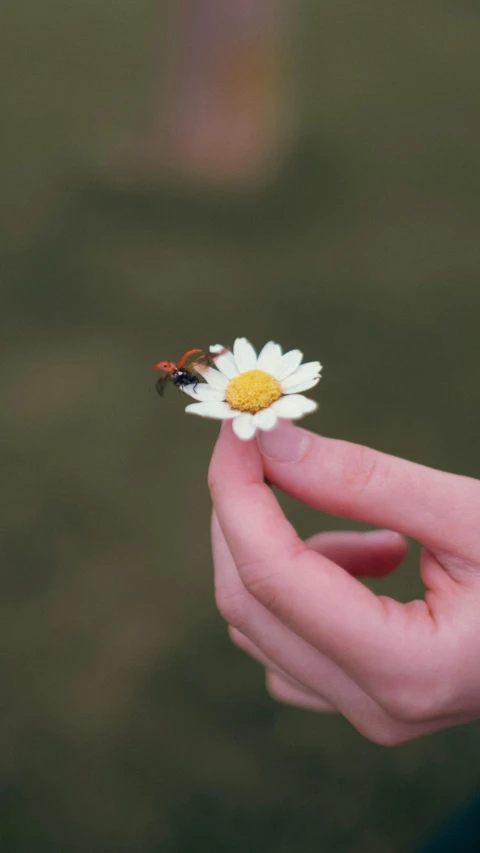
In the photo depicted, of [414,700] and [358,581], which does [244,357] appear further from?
[414,700]

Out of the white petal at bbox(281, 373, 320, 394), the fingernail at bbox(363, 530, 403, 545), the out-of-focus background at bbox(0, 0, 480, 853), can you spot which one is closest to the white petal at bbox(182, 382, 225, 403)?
the white petal at bbox(281, 373, 320, 394)

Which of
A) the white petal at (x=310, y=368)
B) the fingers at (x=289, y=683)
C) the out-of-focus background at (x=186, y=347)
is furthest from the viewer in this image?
the out-of-focus background at (x=186, y=347)

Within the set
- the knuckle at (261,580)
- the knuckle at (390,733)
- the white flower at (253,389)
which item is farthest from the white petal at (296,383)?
the knuckle at (390,733)

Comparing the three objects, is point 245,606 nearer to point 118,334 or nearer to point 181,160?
point 118,334

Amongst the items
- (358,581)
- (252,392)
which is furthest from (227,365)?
(358,581)

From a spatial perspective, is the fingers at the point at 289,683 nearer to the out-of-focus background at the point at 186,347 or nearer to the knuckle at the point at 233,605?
the knuckle at the point at 233,605

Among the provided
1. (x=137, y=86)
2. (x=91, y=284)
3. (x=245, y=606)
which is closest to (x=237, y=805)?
(x=245, y=606)
